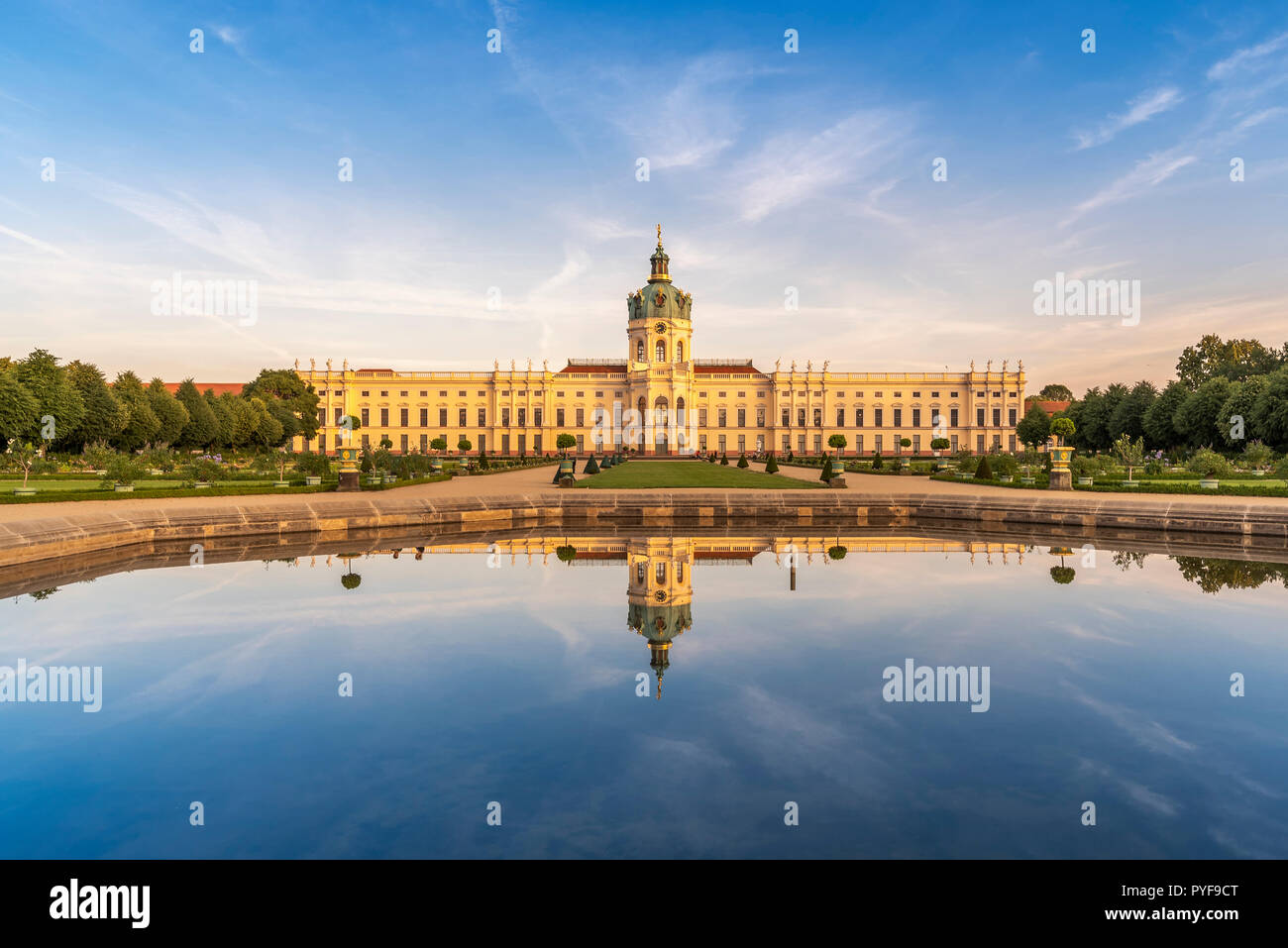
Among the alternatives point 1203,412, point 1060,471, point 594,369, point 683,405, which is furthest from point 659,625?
point 594,369

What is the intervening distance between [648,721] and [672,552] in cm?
732

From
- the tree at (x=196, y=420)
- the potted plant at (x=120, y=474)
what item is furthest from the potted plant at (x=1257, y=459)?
the tree at (x=196, y=420)

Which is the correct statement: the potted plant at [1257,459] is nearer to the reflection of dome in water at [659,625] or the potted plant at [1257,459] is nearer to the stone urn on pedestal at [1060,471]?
the stone urn on pedestal at [1060,471]

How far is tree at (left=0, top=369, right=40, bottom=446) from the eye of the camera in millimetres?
27719

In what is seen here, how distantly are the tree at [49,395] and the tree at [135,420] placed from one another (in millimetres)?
4374

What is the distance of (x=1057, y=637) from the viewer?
6.91 m

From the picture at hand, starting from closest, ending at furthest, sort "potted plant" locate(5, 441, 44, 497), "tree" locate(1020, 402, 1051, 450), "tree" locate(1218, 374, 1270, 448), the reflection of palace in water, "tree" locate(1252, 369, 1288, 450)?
the reflection of palace in water
"potted plant" locate(5, 441, 44, 497)
"tree" locate(1252, 369, 1288, 450)
"tree" locate(1218, 374, 1270, 448)
"tree" locate(1020, 402, 1051, 450)

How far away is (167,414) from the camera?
39.9 metres

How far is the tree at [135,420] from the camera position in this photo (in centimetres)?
3666

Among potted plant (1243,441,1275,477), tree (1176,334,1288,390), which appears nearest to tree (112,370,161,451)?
potted plant (1243,441,1275,477)

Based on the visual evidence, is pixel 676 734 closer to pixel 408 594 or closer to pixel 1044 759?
pixel 1044 759

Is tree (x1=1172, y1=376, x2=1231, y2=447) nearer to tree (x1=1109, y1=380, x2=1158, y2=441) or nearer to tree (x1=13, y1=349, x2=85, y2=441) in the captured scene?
tree (x1=1109, y1=380, x2=1158, y2=441)
